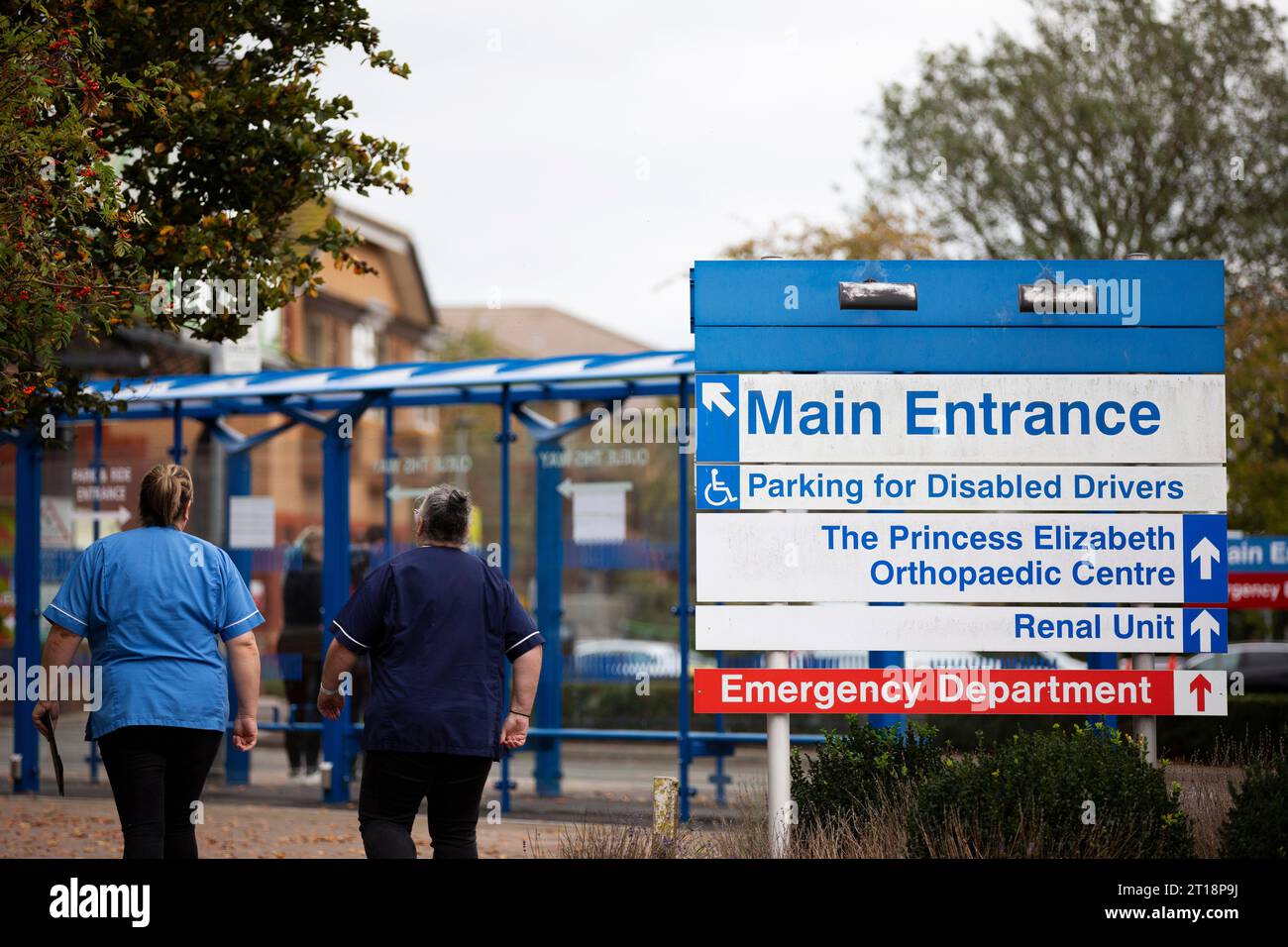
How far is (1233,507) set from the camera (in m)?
23.3

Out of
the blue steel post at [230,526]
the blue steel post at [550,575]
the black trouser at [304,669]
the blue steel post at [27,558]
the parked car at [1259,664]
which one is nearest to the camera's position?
the blue steel post at [550,575]

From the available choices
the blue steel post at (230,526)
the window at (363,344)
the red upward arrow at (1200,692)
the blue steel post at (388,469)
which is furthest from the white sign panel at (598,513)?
the window at (363,344)

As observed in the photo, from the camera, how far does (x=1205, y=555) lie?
7695 millimetres

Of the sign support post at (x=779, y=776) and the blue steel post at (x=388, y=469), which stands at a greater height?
the blue steel post at (x=388, y=469)

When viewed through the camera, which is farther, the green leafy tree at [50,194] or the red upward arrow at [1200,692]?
the red upward arrow at [1200,692]

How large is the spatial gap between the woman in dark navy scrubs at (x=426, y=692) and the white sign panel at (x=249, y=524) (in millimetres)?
7062

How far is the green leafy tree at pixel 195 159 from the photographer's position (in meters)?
7.07

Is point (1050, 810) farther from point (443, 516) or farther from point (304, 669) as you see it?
point (304, 669)

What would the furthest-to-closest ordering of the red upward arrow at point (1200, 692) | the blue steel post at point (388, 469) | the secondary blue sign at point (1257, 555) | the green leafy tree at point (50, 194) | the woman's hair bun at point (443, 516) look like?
1. the secondary blue sign at point (1257, 555)
2. the blue steel post at point (388, 469)
3. the red upward arrow at point (1200, 692)
4. the green leafy tree at point (50, 194)
5. the woman's hair bun at point (443, 516)

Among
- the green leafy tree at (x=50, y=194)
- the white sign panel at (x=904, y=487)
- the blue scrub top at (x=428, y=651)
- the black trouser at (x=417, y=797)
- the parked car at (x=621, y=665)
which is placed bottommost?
the black trouser at (x=417, y=797)

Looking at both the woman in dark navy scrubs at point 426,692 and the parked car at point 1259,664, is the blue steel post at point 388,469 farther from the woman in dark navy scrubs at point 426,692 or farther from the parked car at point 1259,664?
the parked car at point 1259,664

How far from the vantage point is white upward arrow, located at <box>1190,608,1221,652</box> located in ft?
25.2

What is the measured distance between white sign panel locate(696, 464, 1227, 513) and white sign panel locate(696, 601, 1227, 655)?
0.47 metres

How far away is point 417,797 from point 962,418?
3100 mm
